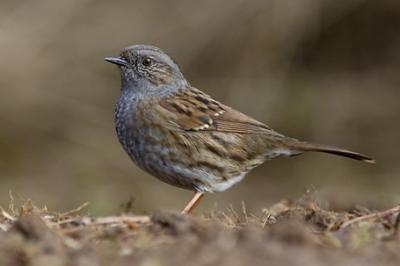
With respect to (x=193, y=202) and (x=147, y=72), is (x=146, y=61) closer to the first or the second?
(x=147, y=72)

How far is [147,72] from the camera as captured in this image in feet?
22.7

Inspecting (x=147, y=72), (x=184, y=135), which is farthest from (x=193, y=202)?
(x=147, y=72)

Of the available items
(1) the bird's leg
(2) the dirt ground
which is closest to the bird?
(1) the bird's leg

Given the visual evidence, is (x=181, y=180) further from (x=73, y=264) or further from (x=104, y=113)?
(x=104, y=113)

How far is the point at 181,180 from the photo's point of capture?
6352mm

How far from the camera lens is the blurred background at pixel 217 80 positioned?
11.7m

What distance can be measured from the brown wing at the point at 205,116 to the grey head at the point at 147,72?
0.16 metres

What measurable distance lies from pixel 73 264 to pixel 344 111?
927 centimetres

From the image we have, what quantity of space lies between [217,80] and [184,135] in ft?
21.4

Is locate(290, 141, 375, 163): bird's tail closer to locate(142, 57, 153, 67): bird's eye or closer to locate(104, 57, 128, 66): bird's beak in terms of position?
locate(142, 57, 153, 67): bird's eye

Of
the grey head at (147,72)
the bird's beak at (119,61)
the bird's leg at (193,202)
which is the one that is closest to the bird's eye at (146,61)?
the grey head at (147,72)

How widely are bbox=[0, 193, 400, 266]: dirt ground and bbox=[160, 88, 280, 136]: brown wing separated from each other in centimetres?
182

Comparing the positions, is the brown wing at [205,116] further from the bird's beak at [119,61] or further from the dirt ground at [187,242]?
the dirt ground at [187,242]

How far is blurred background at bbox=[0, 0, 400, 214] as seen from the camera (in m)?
11.7
